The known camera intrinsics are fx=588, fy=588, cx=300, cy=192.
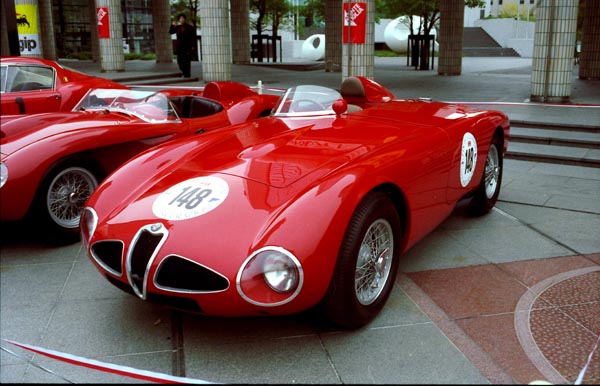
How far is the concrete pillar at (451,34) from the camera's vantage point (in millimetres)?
18422

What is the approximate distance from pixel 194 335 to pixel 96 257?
0.66m

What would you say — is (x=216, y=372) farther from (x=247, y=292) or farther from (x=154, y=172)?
(x=154, y=172)

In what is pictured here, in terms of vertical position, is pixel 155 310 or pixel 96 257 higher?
pixel 96 257

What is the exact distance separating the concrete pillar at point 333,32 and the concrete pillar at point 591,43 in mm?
8133

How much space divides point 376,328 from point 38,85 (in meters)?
5.52

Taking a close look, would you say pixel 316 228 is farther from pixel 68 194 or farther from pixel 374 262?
pixel 68 194

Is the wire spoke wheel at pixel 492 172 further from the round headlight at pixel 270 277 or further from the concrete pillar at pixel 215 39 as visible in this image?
the concrete pillar at pixel 215 39

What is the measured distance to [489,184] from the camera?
208 inches

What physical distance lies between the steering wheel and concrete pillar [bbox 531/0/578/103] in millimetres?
8049

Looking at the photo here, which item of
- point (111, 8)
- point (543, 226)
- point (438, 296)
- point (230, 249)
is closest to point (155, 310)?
point (230, 249)

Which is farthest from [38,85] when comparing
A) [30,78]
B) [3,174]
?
Result: [3,174]

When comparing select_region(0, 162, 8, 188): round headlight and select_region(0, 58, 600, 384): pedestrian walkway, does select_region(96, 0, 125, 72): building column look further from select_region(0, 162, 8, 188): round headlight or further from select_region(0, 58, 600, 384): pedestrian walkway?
select_region(0, 162, 8, 188): round headlight

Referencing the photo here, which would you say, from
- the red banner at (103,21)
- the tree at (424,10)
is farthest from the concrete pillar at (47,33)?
the tree at (424,10)

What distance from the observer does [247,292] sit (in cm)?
264
